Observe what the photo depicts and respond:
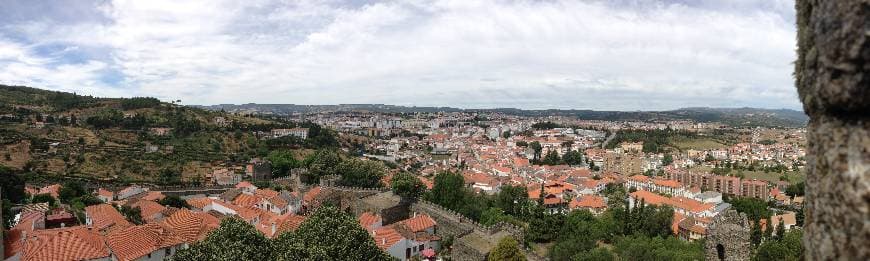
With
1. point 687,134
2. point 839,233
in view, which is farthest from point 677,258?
point 687,134

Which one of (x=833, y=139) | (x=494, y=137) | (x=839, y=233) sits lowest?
(x=494, y=137)

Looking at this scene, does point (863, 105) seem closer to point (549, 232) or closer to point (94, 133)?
point (549, 232)

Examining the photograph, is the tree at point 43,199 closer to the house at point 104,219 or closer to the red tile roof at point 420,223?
the house at point 104,219

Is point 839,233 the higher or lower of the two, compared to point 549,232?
higher

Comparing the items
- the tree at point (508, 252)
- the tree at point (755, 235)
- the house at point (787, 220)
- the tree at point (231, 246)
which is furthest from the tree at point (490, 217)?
the house at point (787, 220)

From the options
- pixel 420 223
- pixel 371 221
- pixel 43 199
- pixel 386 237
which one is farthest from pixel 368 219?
pixel 43 199

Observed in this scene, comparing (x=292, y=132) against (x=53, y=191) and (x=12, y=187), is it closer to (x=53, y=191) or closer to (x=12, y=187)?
(x=53, y=191)
